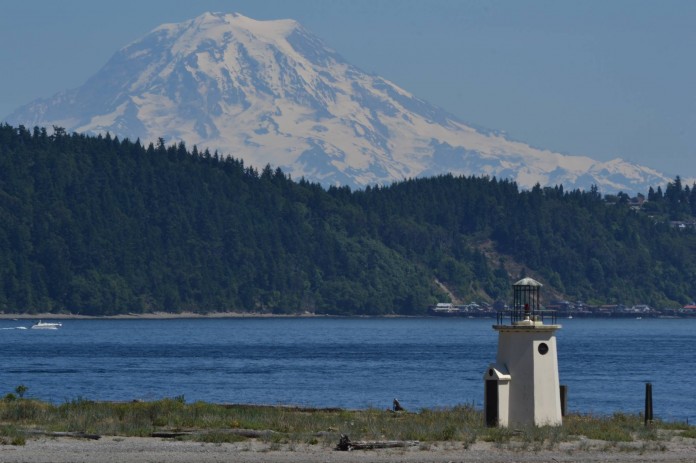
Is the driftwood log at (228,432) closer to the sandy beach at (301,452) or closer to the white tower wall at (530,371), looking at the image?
the sandy beach at (301,452)

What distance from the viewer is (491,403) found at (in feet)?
186

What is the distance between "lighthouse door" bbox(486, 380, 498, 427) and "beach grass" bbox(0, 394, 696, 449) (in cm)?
54

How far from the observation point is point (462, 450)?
52906mm

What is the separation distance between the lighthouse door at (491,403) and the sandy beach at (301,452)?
2573mm

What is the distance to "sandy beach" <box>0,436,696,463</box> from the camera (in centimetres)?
4978

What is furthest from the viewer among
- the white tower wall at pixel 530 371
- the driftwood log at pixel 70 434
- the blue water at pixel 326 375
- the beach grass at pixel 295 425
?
the blue water at pixel 326 375

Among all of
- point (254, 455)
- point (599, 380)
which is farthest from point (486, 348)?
point (254, 455)

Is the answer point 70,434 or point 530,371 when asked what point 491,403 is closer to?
point 530,371

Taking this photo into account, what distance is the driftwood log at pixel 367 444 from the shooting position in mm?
52438

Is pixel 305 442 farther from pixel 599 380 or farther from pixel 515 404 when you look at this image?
pixel 599 380

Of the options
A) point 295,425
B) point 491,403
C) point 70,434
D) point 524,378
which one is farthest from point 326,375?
point 70,434

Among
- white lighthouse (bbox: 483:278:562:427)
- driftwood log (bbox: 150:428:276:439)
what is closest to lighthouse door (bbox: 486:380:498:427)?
white lighthouse (bbox: 483:278:562:427)

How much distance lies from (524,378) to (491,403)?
1.72m

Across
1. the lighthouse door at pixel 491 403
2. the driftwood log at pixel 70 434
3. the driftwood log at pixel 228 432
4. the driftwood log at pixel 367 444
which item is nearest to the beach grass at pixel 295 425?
the driftwood log at pixel 228 432
